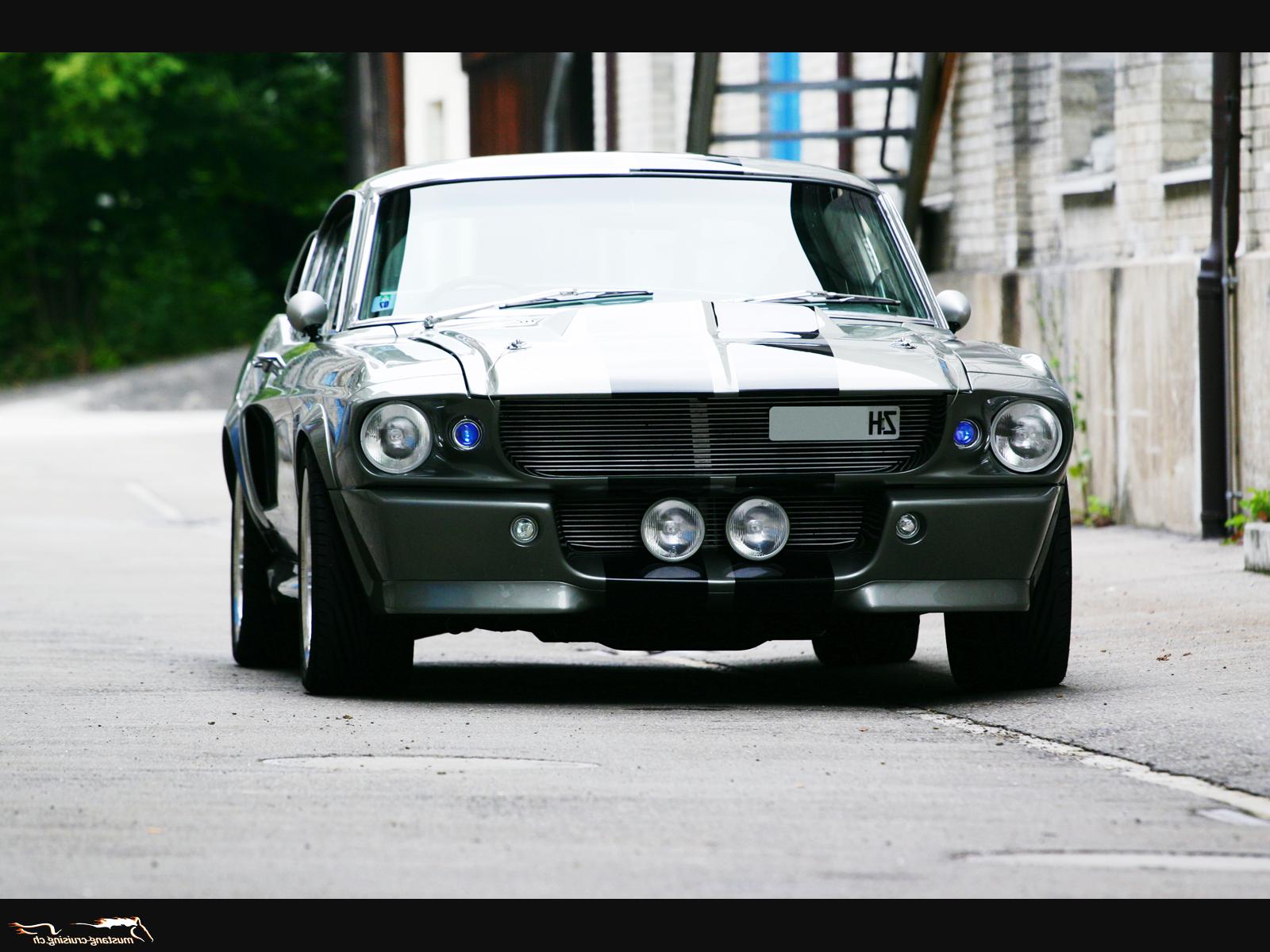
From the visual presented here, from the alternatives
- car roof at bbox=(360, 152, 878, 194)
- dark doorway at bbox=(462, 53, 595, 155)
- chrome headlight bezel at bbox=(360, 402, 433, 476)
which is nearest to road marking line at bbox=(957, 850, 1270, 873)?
chrome headlight bezel at bbox=(360, 402, 433, 476)

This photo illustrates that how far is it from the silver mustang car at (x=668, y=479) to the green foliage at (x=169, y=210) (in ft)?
165

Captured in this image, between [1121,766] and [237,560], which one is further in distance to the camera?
[237,560]

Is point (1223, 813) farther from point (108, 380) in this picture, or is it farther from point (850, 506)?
point (108, 380)

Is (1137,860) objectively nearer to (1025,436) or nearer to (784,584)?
(784,584)

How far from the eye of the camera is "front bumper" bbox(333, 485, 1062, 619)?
8.14 m

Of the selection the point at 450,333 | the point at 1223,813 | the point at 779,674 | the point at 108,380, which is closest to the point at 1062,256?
the point at 779,674

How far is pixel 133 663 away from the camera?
10.4m

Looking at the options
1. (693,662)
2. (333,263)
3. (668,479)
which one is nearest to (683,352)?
(668,479)

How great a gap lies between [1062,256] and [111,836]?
13210 mm

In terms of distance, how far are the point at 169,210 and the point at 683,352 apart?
184 feet

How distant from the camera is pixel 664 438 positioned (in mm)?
8125

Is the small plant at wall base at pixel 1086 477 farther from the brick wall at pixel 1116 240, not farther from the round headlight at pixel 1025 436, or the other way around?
the round headlight at pixel 1025 436

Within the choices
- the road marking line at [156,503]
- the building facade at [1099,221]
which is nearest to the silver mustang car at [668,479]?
the building facade at [1099,221]
